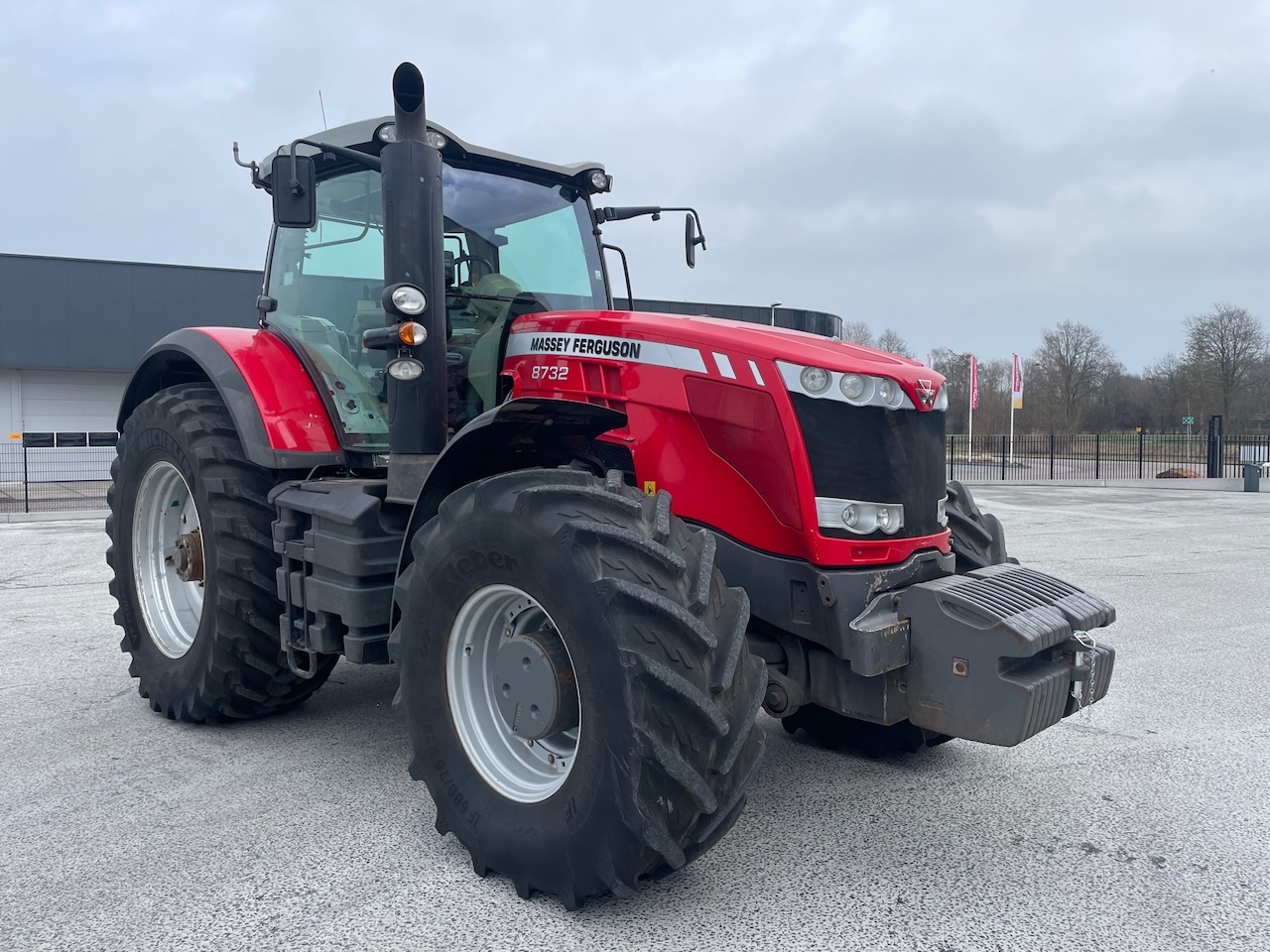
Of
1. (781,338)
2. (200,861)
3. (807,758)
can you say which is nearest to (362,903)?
(200,861)

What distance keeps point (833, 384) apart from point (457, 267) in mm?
1748

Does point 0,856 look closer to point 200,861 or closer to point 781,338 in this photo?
point 200,861

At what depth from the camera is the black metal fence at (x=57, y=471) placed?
56.1 feet

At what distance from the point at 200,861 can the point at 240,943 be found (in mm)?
549

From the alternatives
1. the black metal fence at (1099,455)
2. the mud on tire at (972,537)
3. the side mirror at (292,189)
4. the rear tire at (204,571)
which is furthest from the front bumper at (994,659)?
the black metal fence at (1099,455)

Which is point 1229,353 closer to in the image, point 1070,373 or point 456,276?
point 1070,373

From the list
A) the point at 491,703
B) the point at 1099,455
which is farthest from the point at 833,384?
the point at 1099,455

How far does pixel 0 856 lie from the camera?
2.92m

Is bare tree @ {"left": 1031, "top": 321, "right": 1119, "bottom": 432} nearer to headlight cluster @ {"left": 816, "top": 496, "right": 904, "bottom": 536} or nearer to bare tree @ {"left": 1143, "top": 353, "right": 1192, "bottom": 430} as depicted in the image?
bare tree @ {"left": 1143, "top": 353, "right": 1192, "bottom": 430}

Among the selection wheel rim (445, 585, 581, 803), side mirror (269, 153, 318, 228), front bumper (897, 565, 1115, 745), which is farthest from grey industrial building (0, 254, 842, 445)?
front bumper (897, 565, 1115, 745)

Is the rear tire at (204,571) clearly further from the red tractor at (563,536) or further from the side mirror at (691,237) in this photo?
the side mirror at (691,237)

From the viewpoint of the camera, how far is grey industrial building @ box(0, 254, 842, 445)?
2233 centimetres

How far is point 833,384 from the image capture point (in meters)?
2.91

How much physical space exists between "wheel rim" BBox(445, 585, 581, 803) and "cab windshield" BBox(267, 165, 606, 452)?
1075 mm
